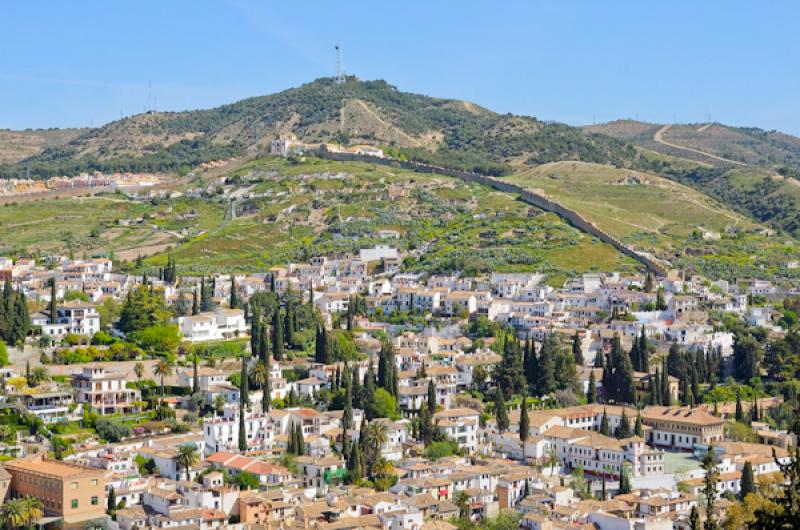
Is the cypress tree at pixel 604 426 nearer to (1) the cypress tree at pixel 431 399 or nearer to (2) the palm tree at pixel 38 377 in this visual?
(1) the cypress tree at pixel 431 399

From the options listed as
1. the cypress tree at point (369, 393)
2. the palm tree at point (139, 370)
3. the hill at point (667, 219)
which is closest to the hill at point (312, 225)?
the hill at point (667, 219)

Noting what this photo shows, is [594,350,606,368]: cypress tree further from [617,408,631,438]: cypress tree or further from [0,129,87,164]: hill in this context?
[0,129,87,164]: hill

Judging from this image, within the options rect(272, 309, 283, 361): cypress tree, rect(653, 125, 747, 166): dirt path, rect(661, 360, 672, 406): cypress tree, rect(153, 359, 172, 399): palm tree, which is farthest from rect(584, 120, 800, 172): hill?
rect(153, 359, 172, 399): palm tree

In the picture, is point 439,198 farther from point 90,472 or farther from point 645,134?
point 645,134

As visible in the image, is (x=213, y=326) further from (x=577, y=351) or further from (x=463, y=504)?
(x=463, y=504)

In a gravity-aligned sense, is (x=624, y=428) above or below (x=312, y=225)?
below

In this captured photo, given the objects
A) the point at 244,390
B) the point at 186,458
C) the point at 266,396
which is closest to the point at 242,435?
the point at 244,390
